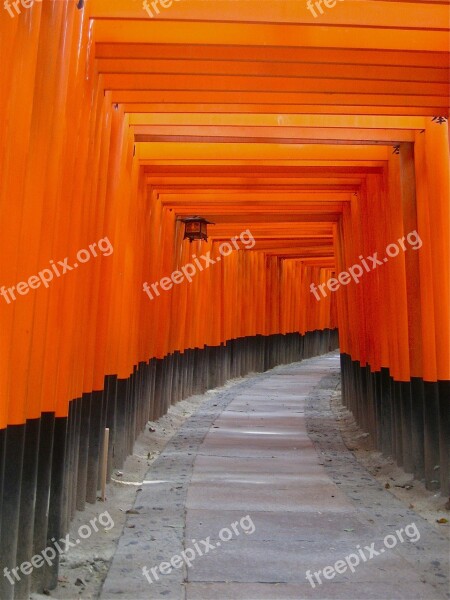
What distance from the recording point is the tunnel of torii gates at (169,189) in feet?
11.8

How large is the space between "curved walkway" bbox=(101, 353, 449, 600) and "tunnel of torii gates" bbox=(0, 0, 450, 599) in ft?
1.98

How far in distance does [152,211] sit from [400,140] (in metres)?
4.01

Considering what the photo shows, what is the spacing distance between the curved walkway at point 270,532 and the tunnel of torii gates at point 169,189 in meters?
0.60

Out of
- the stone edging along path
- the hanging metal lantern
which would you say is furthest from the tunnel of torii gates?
the stone edging along path

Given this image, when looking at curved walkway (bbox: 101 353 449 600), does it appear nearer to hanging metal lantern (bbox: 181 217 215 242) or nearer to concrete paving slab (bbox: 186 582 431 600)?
concrete paving slab (bbox: 186 582 431 600)

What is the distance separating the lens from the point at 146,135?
7.12 meters

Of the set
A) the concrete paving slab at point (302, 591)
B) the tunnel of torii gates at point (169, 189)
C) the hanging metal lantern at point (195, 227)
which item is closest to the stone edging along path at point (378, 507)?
the concrete paving slab at point (302, 591)

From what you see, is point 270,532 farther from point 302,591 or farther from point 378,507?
point 378,507

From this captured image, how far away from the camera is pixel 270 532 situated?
16.8 ft

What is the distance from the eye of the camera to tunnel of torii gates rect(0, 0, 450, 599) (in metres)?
3.59

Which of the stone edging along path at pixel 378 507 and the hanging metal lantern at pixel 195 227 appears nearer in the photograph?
the stone edging along path at pixel 378 507

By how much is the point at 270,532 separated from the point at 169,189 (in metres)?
5.89

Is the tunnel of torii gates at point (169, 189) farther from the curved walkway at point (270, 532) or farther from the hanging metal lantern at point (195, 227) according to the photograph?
the curved walkway at point (270, 532)

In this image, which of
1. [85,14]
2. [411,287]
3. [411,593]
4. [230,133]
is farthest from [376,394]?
[85,14]
